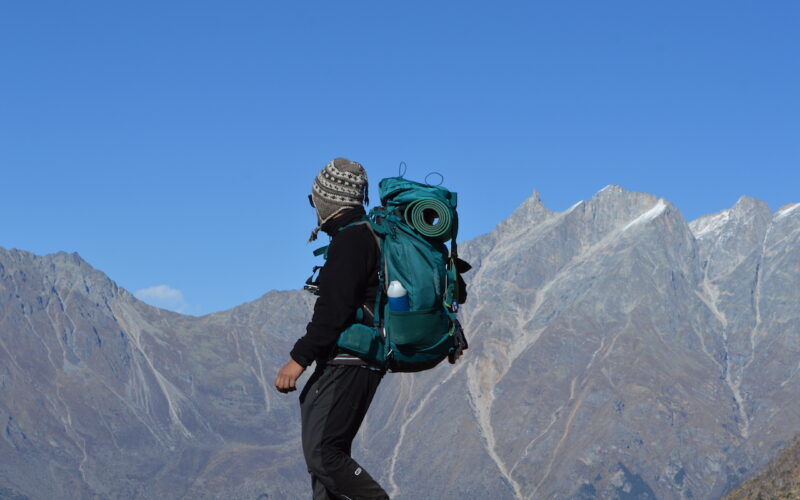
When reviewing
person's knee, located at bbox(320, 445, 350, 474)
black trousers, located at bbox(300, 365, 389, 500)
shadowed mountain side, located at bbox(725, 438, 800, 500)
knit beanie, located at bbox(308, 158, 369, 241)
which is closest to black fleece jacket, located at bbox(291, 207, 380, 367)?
black trousers, located at bbox(300, 365, 389, 500)

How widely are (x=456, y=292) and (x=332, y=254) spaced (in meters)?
1.25

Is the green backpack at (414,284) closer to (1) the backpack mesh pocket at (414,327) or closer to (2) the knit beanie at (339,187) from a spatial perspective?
(1) the backpack mesh pocket at (414,327)

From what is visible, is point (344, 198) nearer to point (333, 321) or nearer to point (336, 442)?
point (333, 321)

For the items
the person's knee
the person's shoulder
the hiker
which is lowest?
the person's knee

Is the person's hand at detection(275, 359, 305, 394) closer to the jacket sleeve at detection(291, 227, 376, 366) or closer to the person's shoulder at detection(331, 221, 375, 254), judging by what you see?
the jacket sleeve at detection(291, 227, 376, 366)

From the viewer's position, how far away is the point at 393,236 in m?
11.5

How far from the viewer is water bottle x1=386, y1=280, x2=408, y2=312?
36.8 ft

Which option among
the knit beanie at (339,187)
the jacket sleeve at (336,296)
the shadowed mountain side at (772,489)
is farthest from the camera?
the shadowed mountain side at (772,489)

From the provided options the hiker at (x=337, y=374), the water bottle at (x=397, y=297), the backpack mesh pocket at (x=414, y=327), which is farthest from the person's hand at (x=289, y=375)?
the water bottle at (x=397, y=297)

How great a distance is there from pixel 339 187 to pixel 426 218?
2.94ft

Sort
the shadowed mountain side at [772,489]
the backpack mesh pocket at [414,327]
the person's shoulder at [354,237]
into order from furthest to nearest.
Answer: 1. the shadowed mountain side at [772,489]
2. the person's shoulder at [354,237]
3. the backpack mesh pocket at [414,327]

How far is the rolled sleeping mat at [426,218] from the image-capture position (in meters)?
11.5

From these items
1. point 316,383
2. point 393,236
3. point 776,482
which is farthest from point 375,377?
point 776,482

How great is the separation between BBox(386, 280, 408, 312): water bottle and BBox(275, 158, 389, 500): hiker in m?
0.29
